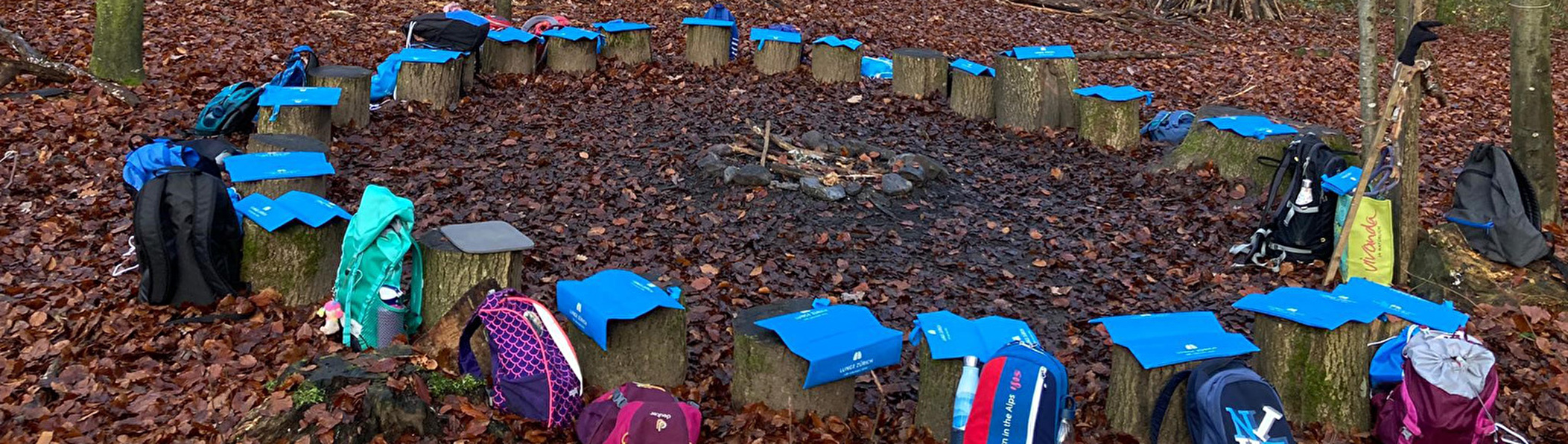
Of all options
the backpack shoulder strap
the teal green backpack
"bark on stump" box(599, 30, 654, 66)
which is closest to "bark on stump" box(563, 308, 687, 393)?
the teal green backpack

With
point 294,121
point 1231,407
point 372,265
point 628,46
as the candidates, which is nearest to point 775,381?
point 1231,407

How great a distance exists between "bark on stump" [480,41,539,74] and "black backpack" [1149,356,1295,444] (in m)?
7.06

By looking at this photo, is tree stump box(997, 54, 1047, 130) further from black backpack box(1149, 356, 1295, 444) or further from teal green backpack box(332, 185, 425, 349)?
teal green backpack box(332, 185, 425, 349)

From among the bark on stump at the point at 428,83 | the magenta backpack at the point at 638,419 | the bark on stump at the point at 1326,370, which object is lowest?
the magenta backpack at the point at 638,419

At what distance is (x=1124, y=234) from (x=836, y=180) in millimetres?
1885

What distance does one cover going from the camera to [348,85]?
27.1ft

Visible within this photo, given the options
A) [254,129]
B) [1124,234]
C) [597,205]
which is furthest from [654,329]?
[254,129]

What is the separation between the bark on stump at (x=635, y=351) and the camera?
15.3 ft

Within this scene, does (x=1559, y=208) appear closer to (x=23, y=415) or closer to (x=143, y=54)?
(x=23, y=415)

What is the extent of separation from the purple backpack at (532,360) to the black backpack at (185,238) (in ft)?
5.35

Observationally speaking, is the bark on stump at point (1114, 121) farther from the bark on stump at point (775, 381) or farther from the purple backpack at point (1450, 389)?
the bark on stump at point (775, 381)

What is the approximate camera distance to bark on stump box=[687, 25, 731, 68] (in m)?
10.3

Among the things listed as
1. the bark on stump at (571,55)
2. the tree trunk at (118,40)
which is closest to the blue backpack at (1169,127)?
the bark on stump at (571,55)

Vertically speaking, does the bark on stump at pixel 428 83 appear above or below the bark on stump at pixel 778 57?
below
